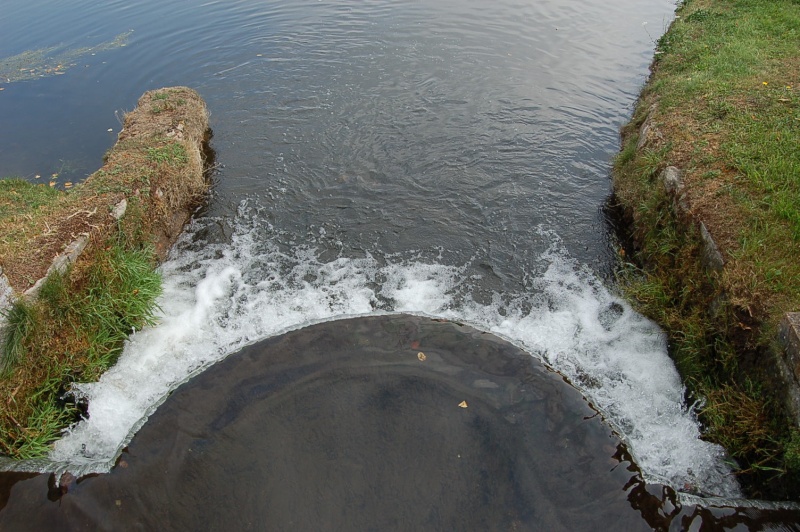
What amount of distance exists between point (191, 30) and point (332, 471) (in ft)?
45.0

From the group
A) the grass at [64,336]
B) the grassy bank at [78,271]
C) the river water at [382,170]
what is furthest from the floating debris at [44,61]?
the grass at [64,336]

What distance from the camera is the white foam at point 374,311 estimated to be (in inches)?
193

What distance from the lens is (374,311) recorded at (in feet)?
20.4

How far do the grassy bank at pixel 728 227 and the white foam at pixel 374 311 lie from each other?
0.35 m

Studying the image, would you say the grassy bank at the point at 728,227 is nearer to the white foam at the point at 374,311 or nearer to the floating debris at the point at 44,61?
the white foam at the point at 374,311

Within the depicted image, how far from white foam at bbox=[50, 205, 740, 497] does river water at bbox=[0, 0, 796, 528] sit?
2 centimetres

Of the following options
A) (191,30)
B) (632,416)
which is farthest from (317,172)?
(191,30)

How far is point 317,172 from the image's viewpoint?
28.9 ft

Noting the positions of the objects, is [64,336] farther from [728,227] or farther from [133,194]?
[728,227]

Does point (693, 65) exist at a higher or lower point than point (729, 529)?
higher

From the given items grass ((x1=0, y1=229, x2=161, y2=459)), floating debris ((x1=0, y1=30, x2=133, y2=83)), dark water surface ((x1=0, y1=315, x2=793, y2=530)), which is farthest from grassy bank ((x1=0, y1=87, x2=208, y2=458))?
floating debris ((x1=0, y1=30, x2=133, y2=83))

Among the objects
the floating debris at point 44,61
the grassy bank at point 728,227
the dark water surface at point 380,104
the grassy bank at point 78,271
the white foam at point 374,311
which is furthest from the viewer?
the floating debris at point 44,61

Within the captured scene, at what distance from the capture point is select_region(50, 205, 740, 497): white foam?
4.90 metres

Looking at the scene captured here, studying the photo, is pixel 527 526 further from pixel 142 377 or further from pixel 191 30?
pixel 191 30
